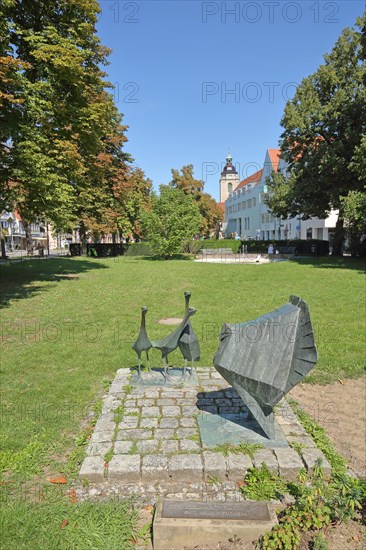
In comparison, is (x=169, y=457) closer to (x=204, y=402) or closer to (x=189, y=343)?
(x=204, y=402)

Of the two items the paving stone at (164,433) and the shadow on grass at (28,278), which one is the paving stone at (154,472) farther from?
the shadow on grass at (28,278)

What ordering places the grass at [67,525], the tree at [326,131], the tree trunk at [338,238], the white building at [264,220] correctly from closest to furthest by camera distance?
the grass at [67,525] < the tree at [326,131] < the tree trunk at [338,238] < the white building at [264,220]

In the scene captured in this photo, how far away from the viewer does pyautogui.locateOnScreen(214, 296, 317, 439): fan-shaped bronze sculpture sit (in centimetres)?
404

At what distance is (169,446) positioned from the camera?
420 centimetres

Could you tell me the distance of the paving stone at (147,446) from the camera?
412 cm

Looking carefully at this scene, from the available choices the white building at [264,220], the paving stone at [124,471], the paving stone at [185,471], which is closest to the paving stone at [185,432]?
the paving stone at [185,471]

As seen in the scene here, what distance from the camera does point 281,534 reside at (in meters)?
2.95

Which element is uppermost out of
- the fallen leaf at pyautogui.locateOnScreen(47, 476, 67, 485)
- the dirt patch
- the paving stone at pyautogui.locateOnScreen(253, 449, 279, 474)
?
the paving stone at pyautogui.locateOnScreen(253, 449, 279, 474)

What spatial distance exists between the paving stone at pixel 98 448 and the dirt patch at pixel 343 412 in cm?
276

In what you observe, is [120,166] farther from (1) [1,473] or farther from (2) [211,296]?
(1) [1,473]

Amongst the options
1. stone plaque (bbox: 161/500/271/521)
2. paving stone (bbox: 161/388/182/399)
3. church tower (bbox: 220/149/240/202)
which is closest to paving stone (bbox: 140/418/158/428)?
paving stone (bbox: 161/388/182/399)

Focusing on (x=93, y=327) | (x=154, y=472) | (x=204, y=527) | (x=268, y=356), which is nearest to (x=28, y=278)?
(x=93, y=327)

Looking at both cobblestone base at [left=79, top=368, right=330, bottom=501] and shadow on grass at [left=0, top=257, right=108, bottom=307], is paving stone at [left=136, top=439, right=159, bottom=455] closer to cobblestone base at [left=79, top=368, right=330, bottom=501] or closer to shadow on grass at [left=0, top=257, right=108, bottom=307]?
cobblestone base at [left=79, top=368, right=330, bottom=501]

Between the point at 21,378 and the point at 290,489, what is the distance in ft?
15.9
